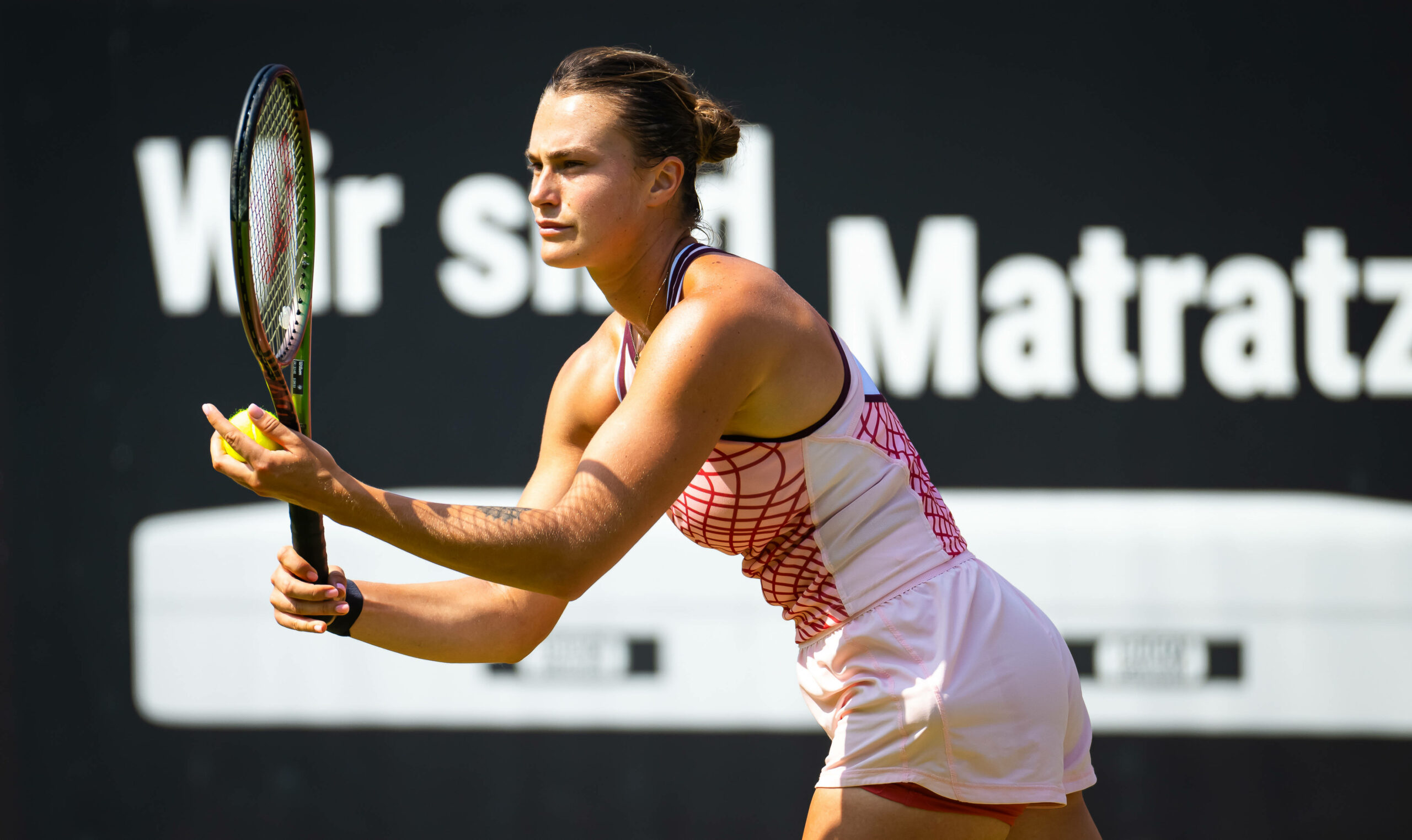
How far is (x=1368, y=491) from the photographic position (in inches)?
117

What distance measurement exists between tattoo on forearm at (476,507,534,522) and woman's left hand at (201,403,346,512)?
15 centimetres

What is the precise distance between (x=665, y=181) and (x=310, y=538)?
1.99 feet

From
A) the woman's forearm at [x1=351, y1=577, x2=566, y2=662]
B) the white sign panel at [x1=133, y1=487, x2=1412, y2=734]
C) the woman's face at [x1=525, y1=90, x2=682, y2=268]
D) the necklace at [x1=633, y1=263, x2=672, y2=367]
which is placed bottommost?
the white sign panel at [x1=133, y1=487, x2=1412, y2=734]

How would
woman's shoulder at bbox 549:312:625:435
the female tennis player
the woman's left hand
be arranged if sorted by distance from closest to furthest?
the woman's left hand
the female tennis player
woman's shoulder at bbox 549:312:625:435

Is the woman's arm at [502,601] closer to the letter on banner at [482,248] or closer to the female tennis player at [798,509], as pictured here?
the female tennis player at [798,509]

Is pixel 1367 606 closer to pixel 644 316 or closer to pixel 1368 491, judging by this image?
pixel 1368 491

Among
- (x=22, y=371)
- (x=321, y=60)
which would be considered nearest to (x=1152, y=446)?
(x=321, y=60)

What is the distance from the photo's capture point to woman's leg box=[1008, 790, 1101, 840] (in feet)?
5.13

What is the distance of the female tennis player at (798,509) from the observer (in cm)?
131

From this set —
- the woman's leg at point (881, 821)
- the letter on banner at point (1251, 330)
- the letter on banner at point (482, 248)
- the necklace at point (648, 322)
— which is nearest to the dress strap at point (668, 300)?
the necklace at point (648, 322)

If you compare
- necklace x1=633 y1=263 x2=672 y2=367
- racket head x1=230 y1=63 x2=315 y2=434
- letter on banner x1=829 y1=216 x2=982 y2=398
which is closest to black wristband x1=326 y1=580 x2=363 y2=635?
racket head x1=230 y1=63 x2=315 y2=434

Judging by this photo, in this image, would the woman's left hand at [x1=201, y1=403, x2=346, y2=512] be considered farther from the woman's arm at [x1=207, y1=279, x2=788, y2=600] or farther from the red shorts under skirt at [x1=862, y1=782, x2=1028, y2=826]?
the red shorts under skirt at [x1=862, y1=782, x2=1028, y2=826]

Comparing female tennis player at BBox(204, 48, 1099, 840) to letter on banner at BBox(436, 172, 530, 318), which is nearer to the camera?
female tennis player at BBox(204, 48, 1099, 840)

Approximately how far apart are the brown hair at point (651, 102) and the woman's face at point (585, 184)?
0.02 metres
